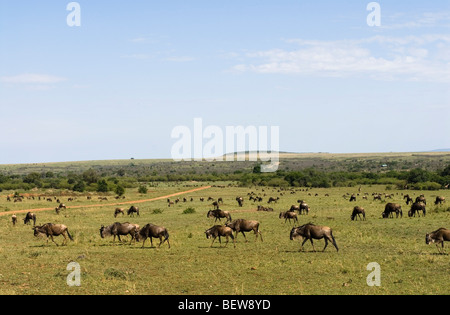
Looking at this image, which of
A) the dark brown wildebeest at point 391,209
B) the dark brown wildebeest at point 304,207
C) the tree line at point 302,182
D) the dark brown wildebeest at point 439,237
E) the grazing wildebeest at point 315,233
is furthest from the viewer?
the tree line at point 302,182

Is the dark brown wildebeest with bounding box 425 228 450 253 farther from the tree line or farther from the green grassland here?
the tree line

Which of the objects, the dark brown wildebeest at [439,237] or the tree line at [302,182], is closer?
the dark brown wildebeest at [439,237]

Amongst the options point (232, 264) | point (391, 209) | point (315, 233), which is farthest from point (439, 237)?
point (391, 209)

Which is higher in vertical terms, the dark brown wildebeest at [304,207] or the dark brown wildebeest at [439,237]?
the dark brown wildebeest at [439,237]

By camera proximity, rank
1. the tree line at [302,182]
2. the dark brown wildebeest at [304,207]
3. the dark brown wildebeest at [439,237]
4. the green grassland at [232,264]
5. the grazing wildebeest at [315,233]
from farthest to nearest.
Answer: the tree line at [302,182], the dark brown wildebeest at [304,207], the grazing wildebeest at [315,233], the dark brown wildebeest at [439,237], the green grassland at [232,264]

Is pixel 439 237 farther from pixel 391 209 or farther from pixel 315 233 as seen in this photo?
pixel 391 209

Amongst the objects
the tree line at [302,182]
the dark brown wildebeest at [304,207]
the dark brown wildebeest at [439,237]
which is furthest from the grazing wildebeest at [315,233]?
the tree line at [302,182]

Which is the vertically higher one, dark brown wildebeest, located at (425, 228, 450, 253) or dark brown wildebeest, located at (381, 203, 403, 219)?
dark brown wildebeest, located at (425, 228, 450, 253)

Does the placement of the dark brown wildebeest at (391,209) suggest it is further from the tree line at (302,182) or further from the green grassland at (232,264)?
the tree line at (302,182)

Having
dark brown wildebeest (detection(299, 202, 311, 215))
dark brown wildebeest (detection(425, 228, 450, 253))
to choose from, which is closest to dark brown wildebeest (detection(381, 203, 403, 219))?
dark brown wildebeest (detection(299, 202, 311, 215))

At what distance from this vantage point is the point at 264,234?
29594 millimetres
